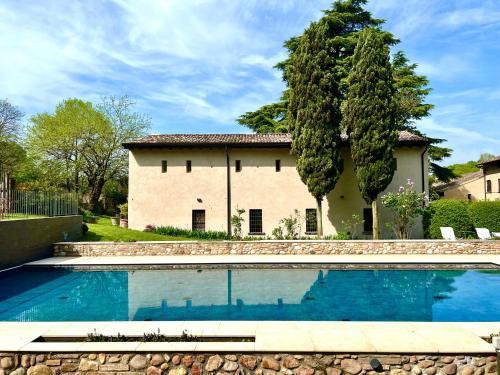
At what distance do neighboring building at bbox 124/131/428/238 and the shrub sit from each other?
9.55 feet

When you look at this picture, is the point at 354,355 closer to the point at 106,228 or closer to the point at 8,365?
the point at 8,365

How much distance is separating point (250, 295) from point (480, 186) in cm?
3372

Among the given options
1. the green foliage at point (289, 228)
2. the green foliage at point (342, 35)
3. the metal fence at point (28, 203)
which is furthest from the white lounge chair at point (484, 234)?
the metal fence at point (28, 203)

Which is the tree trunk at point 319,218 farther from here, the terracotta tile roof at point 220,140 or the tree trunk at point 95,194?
the tree trunk at point 95,194

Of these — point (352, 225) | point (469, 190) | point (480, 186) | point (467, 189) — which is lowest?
point (352, 225)

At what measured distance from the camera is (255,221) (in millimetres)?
21359

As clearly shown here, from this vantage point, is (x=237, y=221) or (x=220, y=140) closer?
(x=237, y=221)

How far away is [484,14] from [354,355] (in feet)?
47.8

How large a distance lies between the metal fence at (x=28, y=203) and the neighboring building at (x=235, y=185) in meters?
5.16

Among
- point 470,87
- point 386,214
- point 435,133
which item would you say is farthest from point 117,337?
point 435,133

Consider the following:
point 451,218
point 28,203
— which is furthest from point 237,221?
point 451,218

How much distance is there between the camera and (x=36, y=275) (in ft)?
42.6

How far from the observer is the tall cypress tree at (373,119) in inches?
725

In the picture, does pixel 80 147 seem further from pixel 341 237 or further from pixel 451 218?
pixel 451 218
